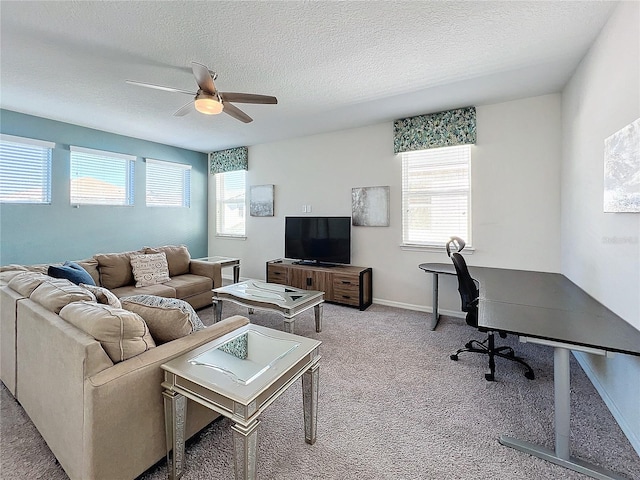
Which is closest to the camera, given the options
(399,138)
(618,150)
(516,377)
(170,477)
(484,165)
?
(170,477)

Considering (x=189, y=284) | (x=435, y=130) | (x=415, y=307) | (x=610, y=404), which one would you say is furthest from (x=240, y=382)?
(x=435, y=130)

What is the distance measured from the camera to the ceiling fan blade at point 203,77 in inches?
79.4

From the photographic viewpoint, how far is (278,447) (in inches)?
62.8

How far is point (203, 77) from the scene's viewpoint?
2.16 meters

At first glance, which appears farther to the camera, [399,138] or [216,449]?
[399,138]

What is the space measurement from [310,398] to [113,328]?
Result: 106cm

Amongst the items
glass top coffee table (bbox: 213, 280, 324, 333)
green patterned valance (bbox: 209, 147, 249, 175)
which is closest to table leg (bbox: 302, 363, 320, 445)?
glass top coffee table (bbox: 213, 280, 324, 333)

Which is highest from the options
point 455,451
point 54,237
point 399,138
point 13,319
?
point 399,138

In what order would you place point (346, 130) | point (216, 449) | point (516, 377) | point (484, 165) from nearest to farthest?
point (216, 449) < point (516, 377) < point (484, 165) < point (346, 130)

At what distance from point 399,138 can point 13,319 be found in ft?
14.1

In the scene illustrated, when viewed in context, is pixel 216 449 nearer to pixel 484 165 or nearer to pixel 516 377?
pixel 516 377

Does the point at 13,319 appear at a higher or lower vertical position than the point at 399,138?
lower

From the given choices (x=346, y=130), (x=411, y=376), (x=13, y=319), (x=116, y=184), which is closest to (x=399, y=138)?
(x=346, y=130)

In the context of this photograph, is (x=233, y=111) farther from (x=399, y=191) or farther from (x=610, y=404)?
(x=610, y=404)
